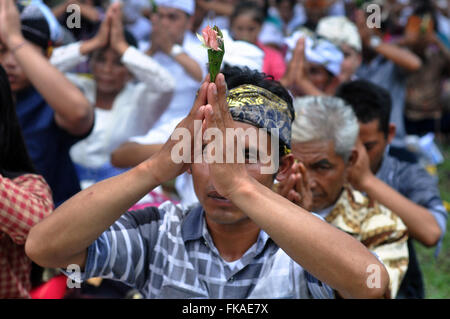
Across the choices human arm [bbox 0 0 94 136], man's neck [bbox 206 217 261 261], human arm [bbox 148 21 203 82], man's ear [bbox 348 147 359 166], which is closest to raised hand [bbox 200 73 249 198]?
man's neck [bbox 206 217 261 261]

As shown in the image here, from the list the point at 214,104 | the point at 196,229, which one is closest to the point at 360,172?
the point at 196,229

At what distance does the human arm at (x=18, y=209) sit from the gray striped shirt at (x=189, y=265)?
15.1 inches

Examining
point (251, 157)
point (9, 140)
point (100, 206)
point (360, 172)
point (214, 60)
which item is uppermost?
point (214, 60)

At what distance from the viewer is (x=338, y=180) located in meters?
2.86

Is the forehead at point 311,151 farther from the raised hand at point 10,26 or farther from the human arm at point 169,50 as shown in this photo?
the human arm at point 169,50

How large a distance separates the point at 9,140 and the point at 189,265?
3.32ft

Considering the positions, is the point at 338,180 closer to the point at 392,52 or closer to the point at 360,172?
the point at 360,172

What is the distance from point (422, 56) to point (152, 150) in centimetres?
478

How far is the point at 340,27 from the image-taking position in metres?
5.34

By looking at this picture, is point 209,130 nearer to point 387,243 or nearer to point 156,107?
point 387,243

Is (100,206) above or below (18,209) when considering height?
above

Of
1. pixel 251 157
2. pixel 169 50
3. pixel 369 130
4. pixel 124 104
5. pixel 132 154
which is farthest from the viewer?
pixel 169 50

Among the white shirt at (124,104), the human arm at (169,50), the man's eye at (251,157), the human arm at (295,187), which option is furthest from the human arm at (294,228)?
the human arm at (169,50)

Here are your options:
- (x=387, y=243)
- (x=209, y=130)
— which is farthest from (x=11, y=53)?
(x=387, y=243)
